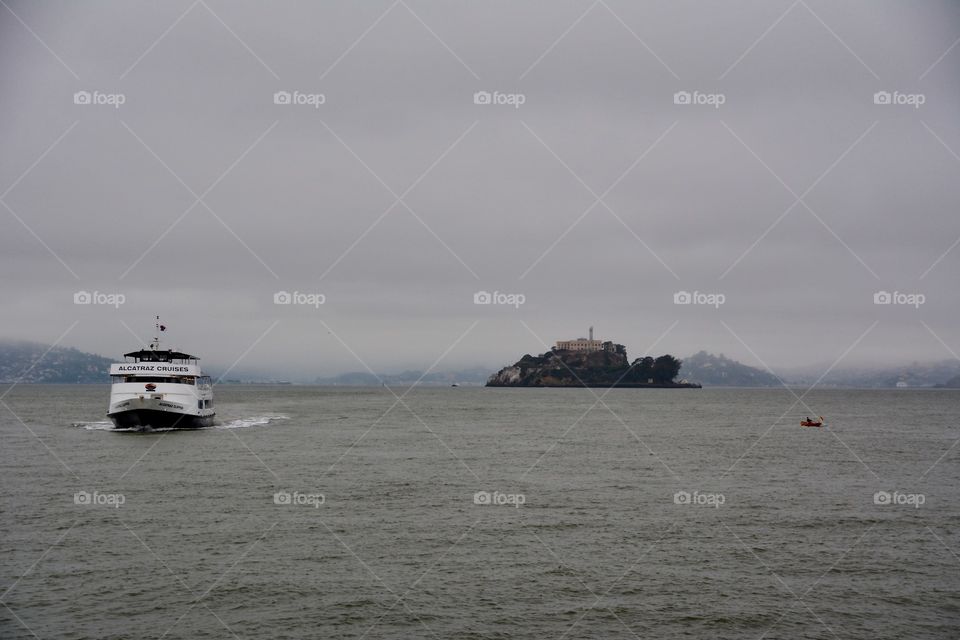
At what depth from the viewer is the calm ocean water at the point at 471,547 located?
2102 cm

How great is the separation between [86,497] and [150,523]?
752cm

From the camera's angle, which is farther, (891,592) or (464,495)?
(464,495)

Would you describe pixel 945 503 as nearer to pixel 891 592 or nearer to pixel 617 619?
pixel 891 592

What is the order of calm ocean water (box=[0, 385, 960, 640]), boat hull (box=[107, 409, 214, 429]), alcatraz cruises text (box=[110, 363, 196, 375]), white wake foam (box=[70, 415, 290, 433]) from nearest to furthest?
1. calm ocean water (box=[0, 385, 960, 640])
2. alcatraz cruises text (box=[110, 363, 196, 375])
3. boat hull (box=[107, 409, 214, 429])
4. white wake foam (box=[70, 415, 290, 433])

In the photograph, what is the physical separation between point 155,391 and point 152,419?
9.67 ft

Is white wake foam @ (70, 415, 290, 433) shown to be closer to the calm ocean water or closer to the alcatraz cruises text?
the alcatraz cruises text

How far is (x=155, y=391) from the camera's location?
69125mm

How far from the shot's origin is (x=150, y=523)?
3106cm

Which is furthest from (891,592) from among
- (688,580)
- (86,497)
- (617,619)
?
(86,497)

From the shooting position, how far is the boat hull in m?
68.9

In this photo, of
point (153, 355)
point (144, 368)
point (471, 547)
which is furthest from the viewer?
point (153, 355)

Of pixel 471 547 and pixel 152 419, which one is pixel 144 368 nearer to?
pixel 152 419

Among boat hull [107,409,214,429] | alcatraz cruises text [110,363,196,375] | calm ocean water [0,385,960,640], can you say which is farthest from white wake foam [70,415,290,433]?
calm ocean water [0,385,960,640]

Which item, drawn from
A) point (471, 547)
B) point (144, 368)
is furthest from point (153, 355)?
point (471, 547)
